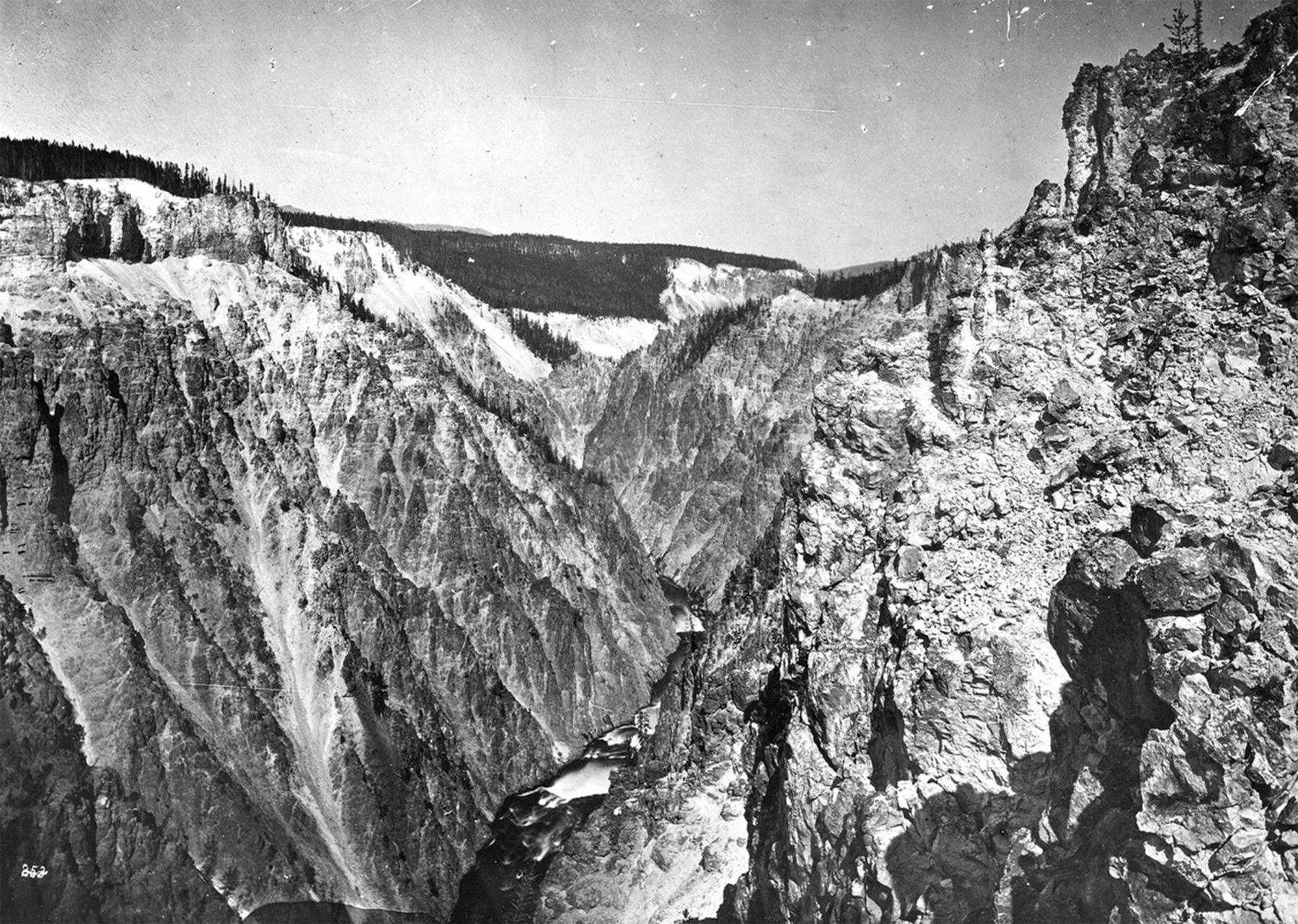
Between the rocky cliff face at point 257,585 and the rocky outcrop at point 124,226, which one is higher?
the rocky outcrop at point 124,226

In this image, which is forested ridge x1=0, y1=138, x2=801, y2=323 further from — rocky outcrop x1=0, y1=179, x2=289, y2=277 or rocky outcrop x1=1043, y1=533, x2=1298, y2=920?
rocky outcrop x1=1043, y1=533, x2=1298, y2=920

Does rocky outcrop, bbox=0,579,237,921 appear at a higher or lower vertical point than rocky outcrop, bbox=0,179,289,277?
lower

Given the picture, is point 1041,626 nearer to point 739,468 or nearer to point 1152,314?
point 1152,314

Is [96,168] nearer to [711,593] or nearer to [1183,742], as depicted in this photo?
[711,593]

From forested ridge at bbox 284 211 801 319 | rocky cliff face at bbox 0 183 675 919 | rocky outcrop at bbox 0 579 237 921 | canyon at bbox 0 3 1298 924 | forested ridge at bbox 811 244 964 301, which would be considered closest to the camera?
canyon at bbox 0 3 1298 924

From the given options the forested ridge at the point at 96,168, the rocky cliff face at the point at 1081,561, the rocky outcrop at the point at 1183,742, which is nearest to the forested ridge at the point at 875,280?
the forested ridge at the point at 96,168

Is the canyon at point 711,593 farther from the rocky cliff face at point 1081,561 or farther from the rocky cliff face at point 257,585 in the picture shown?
the rocky cliff face at point 257,585

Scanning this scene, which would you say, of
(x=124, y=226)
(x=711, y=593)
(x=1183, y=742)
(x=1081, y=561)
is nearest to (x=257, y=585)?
(x=124, y=226)

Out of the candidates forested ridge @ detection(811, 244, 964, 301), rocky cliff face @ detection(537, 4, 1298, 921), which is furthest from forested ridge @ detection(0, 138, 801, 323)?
rocky cliff face @ detection(537, 4, 1298, 921)
